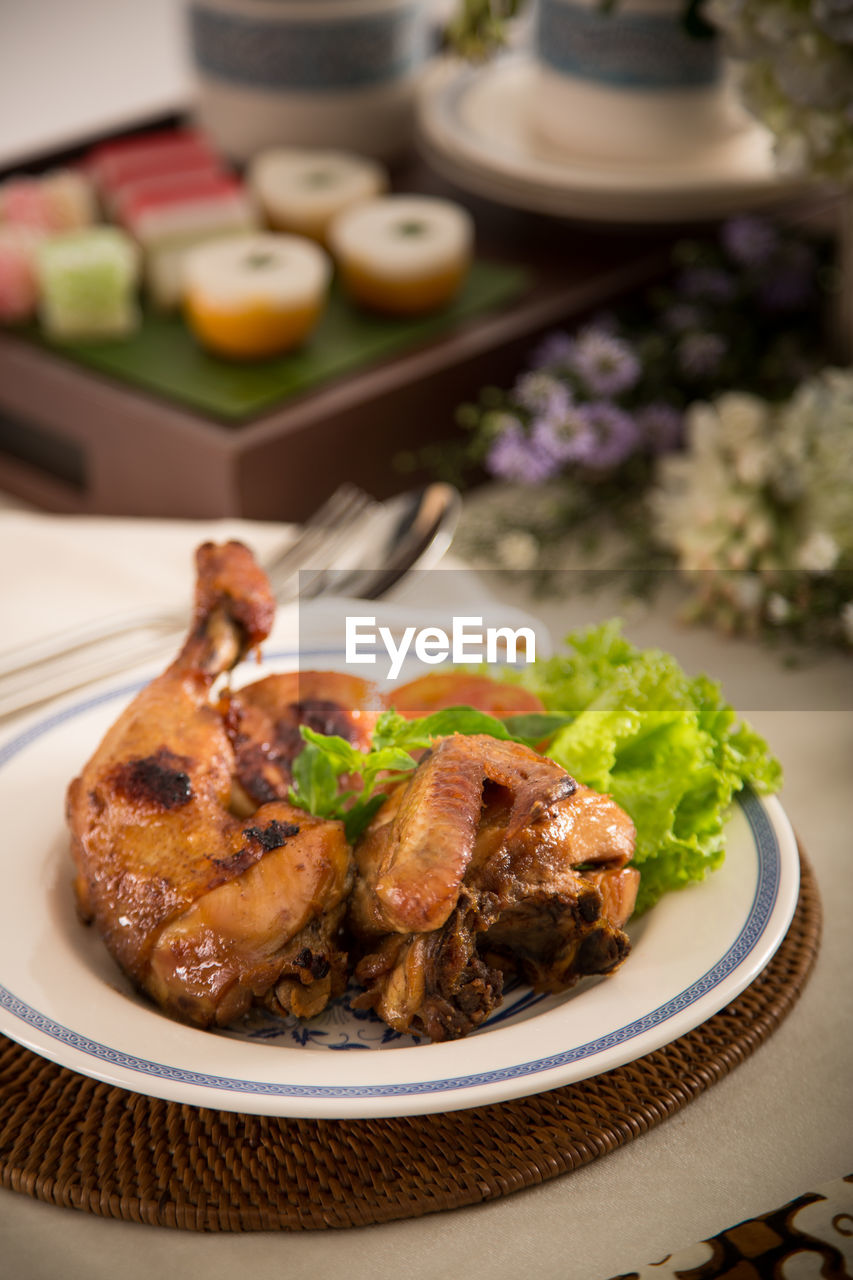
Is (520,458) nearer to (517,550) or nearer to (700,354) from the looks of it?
(517,550)

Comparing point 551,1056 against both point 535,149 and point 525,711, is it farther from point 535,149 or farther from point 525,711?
point 535,149

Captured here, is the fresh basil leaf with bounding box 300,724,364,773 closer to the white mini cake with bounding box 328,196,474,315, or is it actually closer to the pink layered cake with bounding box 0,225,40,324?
the white mini cake with bounding box 328,196,474,315

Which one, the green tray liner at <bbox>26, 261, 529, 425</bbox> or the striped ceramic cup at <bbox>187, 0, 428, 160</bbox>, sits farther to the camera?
the striped ceramic cup at <bbox>187, 0, 428, 160</bbox>

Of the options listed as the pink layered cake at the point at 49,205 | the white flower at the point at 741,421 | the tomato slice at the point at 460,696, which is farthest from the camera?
the pink layered cake at the point at 49,205

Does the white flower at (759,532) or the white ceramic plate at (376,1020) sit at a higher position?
the white ceramic plate at (376,1020)

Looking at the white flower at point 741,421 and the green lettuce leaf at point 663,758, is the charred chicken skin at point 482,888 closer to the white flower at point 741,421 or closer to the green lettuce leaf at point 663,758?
the green lettuce leaf at point 663,758

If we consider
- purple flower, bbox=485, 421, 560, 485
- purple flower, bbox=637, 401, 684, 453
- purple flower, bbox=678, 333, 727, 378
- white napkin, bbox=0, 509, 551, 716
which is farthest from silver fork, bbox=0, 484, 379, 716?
purple flower, bbox=678, 333, 727, 378

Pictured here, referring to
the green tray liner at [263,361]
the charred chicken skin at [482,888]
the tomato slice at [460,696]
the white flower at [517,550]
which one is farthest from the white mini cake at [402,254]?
the charred chicken skin at [482,888]
